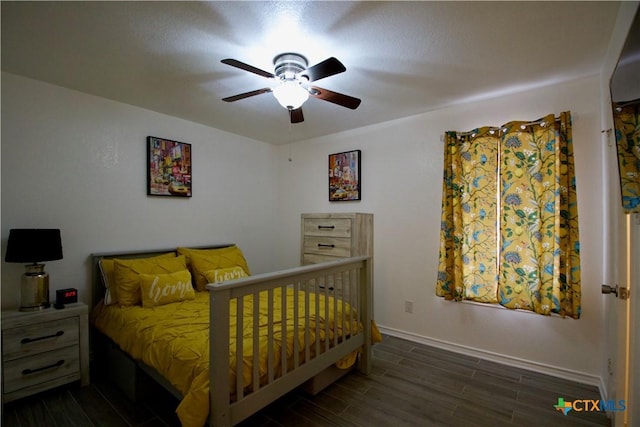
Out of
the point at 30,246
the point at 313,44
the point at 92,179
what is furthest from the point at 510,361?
the point at 92,179

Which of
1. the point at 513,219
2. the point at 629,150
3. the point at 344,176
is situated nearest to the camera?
the point at 629,150

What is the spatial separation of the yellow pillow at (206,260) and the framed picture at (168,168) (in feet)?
2.12

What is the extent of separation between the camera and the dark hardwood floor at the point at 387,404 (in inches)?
72.7

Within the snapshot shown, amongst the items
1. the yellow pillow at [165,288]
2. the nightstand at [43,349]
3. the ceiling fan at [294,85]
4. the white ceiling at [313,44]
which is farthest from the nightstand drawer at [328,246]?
the nightstand at [43,349]

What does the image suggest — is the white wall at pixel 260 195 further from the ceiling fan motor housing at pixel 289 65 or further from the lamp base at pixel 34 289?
the ceiling fan motor housing at pixel 289 65

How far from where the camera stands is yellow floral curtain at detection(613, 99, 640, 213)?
108 centimetres

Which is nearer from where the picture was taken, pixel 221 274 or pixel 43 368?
pixel 43 368

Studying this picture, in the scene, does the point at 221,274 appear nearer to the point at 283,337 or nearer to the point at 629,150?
the point at 283,337

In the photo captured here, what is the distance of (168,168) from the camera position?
3.10m

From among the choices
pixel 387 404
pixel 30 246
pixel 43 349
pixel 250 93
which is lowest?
pixel 387 404

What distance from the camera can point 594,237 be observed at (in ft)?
7.29

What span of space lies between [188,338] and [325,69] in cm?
176

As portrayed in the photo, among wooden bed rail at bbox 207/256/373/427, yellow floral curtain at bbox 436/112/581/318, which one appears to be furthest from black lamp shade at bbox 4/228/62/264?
yellow floral curtain at bbox 436/112/581/318

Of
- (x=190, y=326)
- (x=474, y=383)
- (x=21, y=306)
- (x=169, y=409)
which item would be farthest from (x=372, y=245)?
(x=21, y=306)
